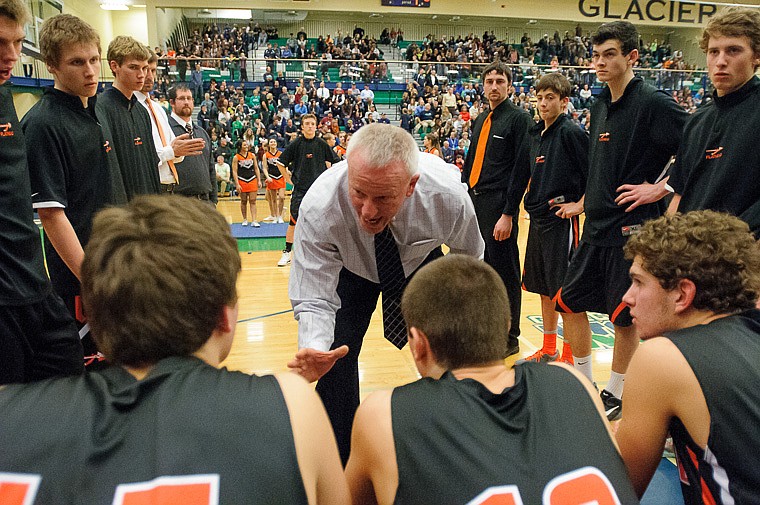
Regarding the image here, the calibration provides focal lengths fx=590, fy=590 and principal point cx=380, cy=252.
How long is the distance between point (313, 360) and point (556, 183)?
261 centimetres

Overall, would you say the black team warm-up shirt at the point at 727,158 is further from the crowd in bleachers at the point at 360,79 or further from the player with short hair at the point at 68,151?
the crowd in bleachers at the point at 360,79

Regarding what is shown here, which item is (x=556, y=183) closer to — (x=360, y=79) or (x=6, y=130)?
(x=6, y=130)

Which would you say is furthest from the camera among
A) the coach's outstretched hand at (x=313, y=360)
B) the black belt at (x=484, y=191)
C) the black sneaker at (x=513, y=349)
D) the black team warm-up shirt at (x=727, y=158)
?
the black belt at (x=484, y=191)

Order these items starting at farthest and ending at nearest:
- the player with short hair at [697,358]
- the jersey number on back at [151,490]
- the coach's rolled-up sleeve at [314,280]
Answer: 1. the coach's rolled-up sleeve at [314,280]
2. the player with short hair at [697,358]
3. the jersey number on back at [151,490]

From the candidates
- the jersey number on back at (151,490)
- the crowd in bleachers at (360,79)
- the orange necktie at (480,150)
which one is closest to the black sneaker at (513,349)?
the orange necktie at (480,150)

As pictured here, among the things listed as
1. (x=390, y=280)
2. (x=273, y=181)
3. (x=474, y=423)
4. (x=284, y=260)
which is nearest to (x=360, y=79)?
(x=273, y=181)

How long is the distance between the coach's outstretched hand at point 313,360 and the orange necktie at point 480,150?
9.74 ft

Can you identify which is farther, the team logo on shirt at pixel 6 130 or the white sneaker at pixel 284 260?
the white sneaker at pixel 284 260

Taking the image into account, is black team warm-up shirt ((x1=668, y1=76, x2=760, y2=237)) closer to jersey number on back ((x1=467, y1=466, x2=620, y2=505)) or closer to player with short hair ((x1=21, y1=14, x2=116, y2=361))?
jersey number on back ((x1=467, y1=466, x2=620, y2=505))

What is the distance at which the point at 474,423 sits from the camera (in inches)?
46.0

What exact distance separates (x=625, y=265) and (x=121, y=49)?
301 centimetres

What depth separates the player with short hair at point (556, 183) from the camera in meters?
3.88

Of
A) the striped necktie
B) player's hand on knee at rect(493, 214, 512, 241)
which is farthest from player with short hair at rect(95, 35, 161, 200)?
player's hand on knee at rect(493, 214, 512, 241)

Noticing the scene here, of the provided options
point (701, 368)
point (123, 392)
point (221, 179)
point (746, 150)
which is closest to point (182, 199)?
point (123, 392)
